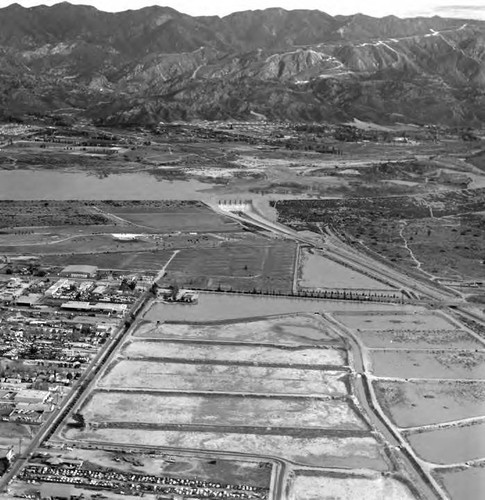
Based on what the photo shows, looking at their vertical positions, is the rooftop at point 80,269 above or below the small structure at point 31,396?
above

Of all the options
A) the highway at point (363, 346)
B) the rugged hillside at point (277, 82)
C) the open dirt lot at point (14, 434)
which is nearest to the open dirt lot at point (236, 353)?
the highway at point (363, 346)

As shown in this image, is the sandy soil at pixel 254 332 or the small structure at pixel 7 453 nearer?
the small structure at pixel 7 453

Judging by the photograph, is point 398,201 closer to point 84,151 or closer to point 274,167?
point 274,167

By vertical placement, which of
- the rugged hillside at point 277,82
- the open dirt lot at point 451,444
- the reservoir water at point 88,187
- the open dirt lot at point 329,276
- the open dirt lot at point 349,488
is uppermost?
the rugged hillside at point 277,82

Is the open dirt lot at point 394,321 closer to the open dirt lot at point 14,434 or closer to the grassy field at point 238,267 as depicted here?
the grassy field at point 238,267

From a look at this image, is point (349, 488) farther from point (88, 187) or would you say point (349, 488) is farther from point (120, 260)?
point (88, 187)

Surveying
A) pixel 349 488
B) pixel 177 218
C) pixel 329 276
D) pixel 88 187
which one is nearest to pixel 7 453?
pixel 349 488

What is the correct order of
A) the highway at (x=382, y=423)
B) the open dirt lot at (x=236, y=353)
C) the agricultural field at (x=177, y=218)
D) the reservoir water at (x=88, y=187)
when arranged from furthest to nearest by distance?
the reservoir water at (x=88, y=187) < the agricultural field at (x=177, y=218) < the open dirt lot at (x=236, y=353) < the highway at (x=382, y=423)

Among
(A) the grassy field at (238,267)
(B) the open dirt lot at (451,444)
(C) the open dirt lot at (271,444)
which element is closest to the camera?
(C) the open dirt lot at (271,444)
